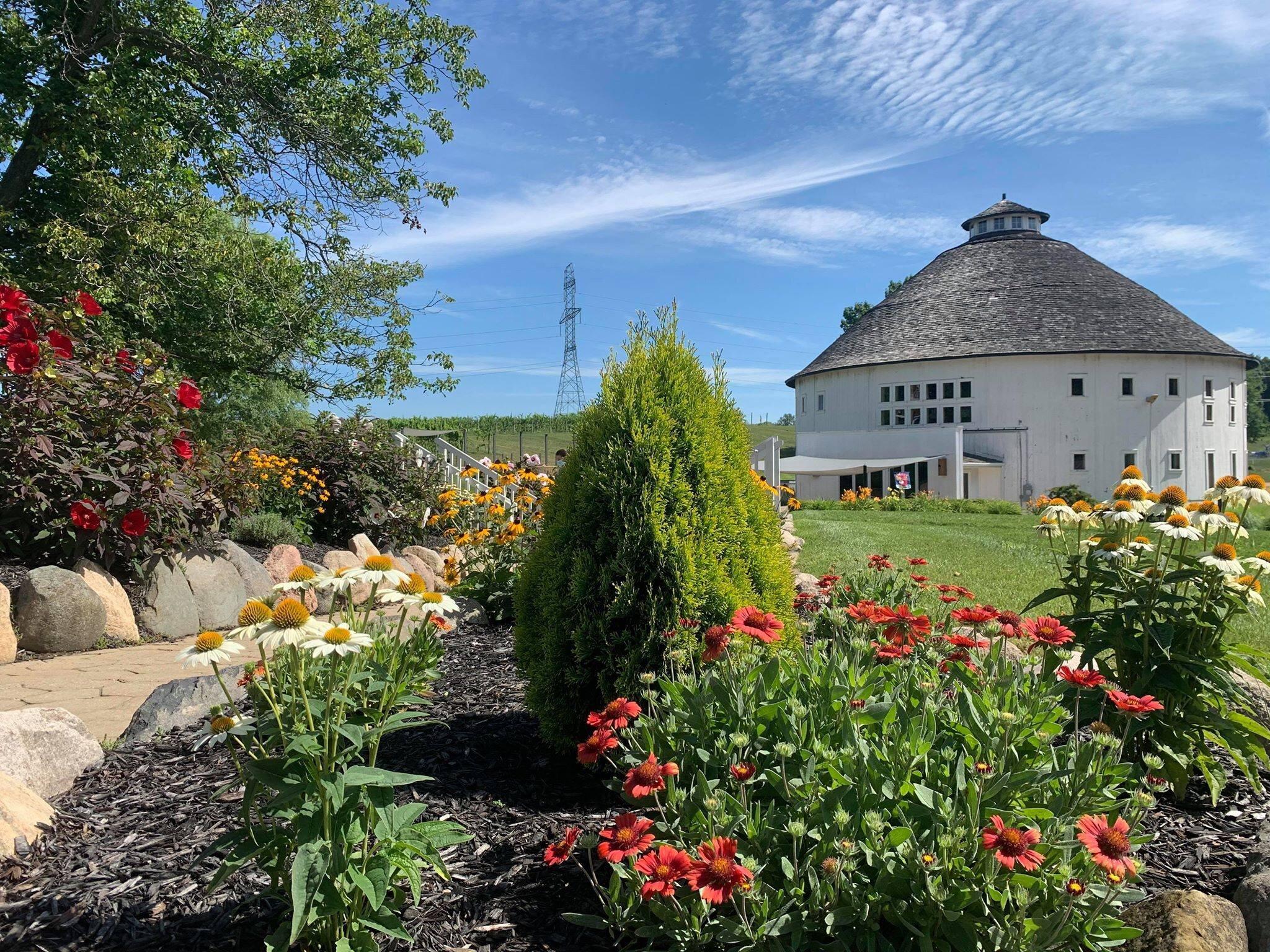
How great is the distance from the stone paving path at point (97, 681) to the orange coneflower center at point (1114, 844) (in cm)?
414

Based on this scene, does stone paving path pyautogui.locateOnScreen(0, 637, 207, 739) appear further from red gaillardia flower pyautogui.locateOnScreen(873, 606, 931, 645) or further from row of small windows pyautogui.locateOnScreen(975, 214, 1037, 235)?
row of small windows pyautogui.locateOnScreen(975, 214, 1037, 235)

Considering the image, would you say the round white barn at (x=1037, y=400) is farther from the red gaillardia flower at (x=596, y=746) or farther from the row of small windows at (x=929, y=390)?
the red gaillardia flower at (x=596, y=746)

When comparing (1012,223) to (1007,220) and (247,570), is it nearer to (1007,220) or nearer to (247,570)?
(1007,220)

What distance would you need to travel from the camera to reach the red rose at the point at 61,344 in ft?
18.3

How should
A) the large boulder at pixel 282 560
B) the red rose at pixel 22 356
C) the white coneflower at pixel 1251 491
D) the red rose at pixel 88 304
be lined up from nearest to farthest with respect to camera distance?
the white coneflower at pixel 1251 491 < the red rose at pixel 22 356 < the red rose at pixel 88 304 < the large boulder at pixel 282 560

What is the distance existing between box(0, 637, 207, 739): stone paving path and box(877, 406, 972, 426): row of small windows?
30.6 m

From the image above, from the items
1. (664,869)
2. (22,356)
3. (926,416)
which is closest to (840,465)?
(926,416)

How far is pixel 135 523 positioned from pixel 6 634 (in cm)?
108

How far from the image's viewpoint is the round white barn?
3111cm

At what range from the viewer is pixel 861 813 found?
80.6 inches

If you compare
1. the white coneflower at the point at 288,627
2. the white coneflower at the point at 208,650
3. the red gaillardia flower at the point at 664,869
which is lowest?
the red gaillardia flower at the point at 664,869

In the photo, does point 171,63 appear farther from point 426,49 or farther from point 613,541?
point 613,541

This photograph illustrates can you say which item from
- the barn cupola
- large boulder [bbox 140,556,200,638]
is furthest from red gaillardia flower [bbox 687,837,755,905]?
the barn cupola

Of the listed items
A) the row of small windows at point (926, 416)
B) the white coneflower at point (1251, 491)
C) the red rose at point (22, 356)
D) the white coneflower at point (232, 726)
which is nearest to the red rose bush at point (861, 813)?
the white coneflower at point (232, 726)
